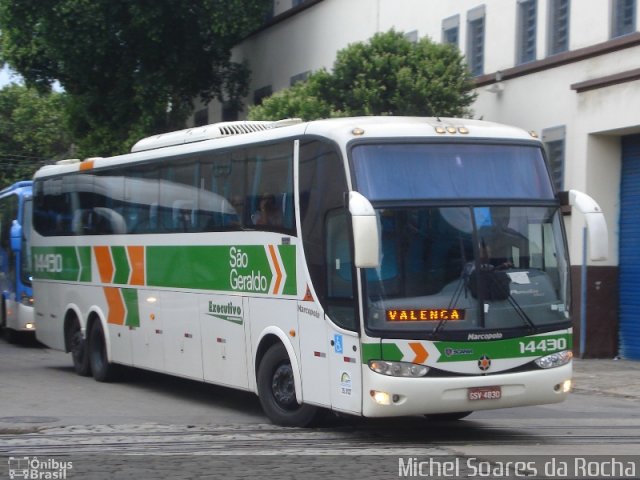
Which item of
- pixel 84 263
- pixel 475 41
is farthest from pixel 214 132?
pixel 475 41

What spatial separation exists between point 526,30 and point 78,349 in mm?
11152

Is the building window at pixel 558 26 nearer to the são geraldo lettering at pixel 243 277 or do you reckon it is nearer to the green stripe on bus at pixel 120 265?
the green stripe on bus at pixel 120 265

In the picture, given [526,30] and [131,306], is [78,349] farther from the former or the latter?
[526,30]

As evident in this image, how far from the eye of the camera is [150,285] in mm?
15953

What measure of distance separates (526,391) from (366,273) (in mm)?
1928

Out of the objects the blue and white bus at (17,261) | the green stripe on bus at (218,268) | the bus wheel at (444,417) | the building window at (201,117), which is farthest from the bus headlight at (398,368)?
the building window at (201,117)

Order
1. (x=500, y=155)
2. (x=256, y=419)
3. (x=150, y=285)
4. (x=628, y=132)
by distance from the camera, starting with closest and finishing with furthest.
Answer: (x=500, y=155) < (x=256, y=419) < (x=150, y=285) < (x=628, y=132)

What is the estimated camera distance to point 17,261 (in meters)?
24.8

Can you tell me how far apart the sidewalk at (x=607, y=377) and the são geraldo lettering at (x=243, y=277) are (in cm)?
595

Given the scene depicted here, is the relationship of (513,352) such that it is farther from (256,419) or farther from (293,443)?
(256,419)

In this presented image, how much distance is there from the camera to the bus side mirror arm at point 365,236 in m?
10.2

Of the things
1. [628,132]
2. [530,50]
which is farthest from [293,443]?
Answer: [530,50]

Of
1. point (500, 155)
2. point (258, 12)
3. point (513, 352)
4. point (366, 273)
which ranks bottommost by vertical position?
point (513, 352)

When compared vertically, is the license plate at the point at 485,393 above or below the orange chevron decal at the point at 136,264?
below
